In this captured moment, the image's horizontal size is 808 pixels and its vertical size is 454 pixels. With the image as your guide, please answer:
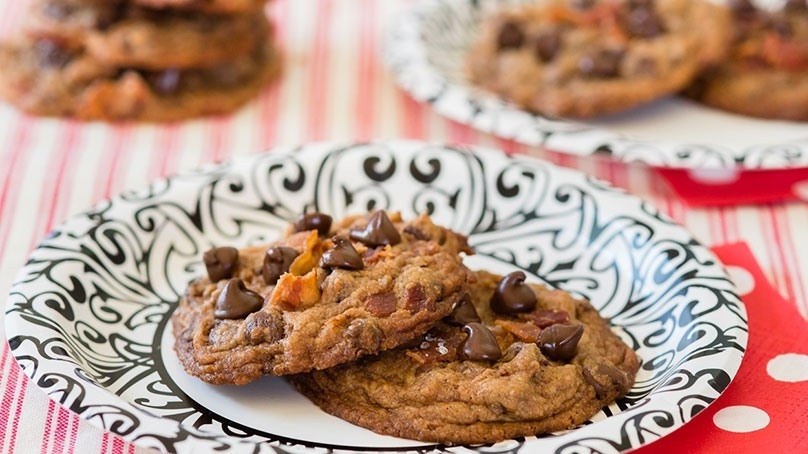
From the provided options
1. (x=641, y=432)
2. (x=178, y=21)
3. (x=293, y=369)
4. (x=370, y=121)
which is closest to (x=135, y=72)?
(x=178, y=21)

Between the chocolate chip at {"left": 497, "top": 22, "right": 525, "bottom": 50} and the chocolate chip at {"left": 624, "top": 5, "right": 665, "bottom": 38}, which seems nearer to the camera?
the chocolate chip at {"left": 624, "top": 5, "right": 665, "bottom": 38}

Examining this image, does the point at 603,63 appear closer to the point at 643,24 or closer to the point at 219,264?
the point at 643,24

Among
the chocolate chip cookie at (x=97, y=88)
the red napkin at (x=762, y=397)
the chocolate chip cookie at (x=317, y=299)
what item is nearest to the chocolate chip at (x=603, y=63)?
the red napkin at (x=762, y=397)

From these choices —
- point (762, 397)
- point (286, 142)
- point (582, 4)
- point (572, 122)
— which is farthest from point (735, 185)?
point (286, 142)

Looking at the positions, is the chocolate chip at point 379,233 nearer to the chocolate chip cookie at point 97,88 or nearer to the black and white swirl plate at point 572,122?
the black and white swirl plate at point 572,122

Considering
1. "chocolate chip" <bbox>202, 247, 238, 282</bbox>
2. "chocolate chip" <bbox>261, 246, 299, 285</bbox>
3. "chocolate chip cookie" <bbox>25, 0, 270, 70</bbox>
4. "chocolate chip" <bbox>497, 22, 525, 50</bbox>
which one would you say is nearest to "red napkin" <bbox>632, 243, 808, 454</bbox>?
"chocolate chip" <bbox>261, 246, 299, 285</bbox>

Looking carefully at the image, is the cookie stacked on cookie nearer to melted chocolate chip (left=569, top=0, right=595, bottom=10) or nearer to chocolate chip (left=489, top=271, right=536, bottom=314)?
chocolate chip (left=489, top=271, right=536, bottom=314)
